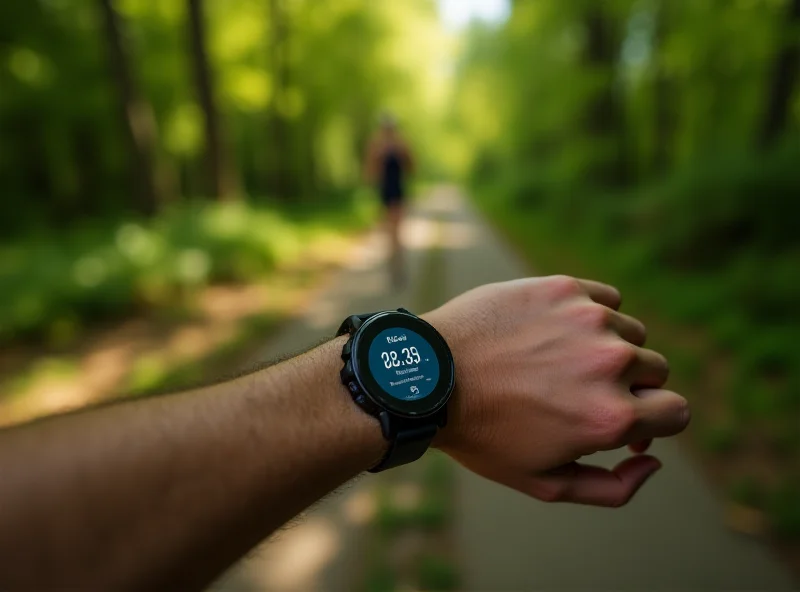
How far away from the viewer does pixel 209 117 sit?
9719 mm

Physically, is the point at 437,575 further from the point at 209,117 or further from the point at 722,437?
the point at 209,117

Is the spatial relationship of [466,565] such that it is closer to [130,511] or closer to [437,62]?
[130,511]

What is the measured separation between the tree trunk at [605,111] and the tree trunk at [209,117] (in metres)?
7.24

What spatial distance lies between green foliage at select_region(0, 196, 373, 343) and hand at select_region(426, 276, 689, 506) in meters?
5.34

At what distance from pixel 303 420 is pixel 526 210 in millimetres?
15259

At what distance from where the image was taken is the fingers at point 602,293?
4.83ft

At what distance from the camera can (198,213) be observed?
8.87 m

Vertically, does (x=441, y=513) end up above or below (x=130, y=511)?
below

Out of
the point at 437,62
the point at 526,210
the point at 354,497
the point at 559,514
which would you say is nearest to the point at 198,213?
the point at 354,497

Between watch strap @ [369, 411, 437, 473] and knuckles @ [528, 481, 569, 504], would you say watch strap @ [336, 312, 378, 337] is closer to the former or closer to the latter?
watch strap @ [369, 411, 437, 473]

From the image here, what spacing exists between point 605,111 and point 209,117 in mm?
8228

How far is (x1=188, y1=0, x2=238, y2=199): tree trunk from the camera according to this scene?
29.6ft

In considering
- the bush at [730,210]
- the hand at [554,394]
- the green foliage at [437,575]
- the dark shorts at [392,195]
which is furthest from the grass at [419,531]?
the dark shorts at [392,195]

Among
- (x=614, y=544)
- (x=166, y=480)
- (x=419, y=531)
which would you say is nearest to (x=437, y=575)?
(x=419, y=531)
